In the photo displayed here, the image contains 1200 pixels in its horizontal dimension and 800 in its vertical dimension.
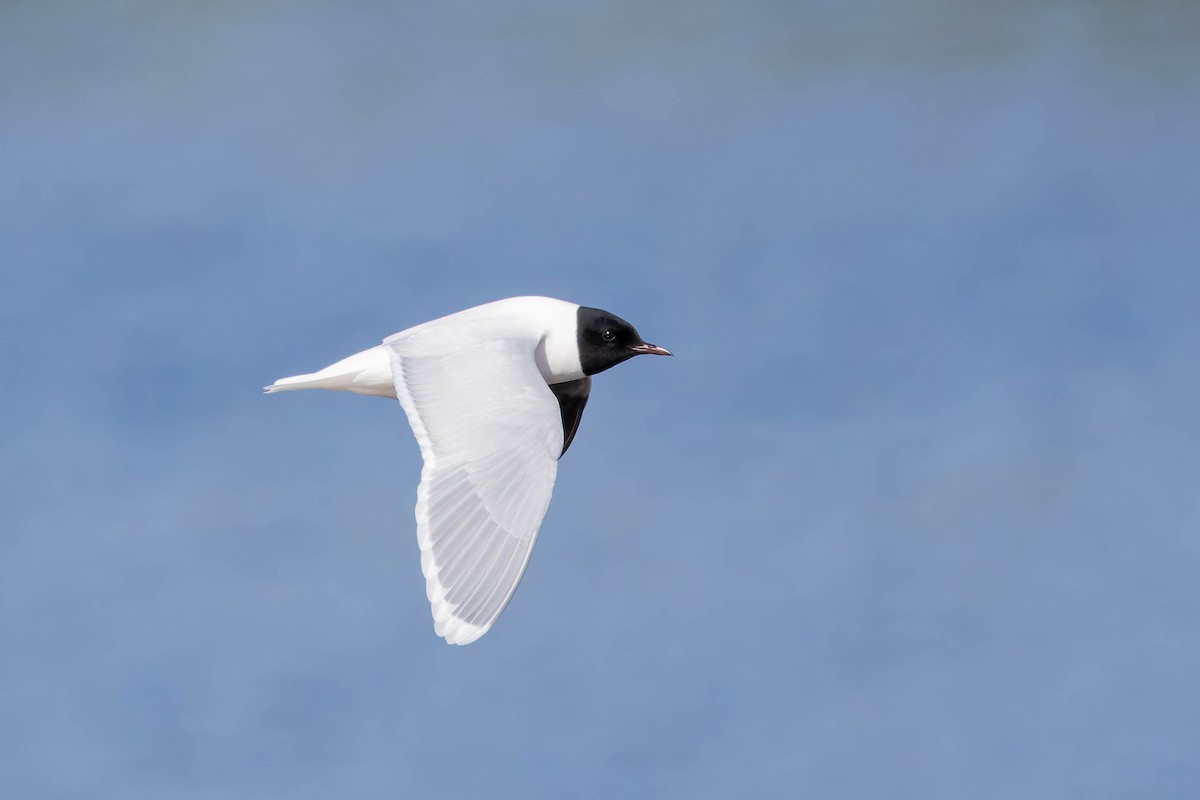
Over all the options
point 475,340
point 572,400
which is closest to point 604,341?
point 572,400

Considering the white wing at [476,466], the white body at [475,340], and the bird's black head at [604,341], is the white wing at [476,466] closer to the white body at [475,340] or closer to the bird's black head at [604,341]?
the white body at [475,340]

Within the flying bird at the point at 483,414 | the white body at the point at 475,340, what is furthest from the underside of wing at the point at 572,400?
the white body at the point at 475,340

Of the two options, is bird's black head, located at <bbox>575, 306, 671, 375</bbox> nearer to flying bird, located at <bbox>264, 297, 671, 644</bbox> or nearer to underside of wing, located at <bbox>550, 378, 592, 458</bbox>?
flying bird, located at <bbox>264, 297, 671, 644</bbox>

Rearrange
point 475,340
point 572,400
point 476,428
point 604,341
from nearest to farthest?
point 476,428 → point 475,340 → point 604,341 → point 572,400

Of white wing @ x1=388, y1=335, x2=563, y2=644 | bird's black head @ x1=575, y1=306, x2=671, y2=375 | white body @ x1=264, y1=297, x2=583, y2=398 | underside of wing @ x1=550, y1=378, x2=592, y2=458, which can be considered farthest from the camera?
underside of wing @ x1=550, y1=378, x2=592, y2=458

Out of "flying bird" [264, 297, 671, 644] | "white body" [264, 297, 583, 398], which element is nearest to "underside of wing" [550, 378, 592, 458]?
"flying bird" [264, 297, 671, 644]

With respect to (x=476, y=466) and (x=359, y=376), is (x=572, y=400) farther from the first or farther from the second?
(x=476, y=466)

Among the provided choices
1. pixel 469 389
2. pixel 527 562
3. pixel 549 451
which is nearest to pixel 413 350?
pixel 469 389
